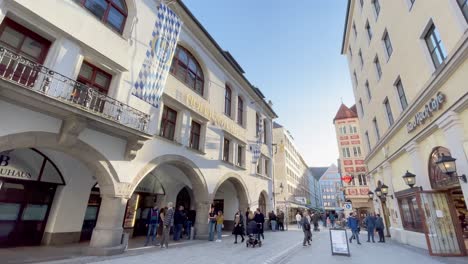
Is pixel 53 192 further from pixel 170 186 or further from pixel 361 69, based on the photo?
pixel 361 69

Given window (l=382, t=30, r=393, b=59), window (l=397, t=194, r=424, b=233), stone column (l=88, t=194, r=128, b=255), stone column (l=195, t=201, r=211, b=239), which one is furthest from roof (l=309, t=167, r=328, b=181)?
Result: stone column (l=88, t=194, r=128, b=255)

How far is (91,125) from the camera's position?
8016mm

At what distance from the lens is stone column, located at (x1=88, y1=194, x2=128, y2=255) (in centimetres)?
804

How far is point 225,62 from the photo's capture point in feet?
58.9

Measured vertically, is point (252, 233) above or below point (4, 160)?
below

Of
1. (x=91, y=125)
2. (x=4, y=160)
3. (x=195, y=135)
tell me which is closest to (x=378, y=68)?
(x=195, y=135)

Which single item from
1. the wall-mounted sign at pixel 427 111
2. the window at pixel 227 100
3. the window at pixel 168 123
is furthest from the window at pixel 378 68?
the window at pixel 168 123

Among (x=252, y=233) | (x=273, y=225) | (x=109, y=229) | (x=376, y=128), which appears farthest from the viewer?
(x=273, y=225)

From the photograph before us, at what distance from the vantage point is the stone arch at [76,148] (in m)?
6.53

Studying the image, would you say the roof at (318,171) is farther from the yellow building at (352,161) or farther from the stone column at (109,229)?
the stone column at (109,229)

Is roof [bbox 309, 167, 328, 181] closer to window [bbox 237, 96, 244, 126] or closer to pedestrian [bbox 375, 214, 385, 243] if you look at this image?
window [bbox 237, 96, 244, 126]

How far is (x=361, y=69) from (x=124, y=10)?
1816 centimetres

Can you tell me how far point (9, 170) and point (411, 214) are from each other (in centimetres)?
1824

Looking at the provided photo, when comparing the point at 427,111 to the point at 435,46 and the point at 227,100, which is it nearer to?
the point at 435,46
